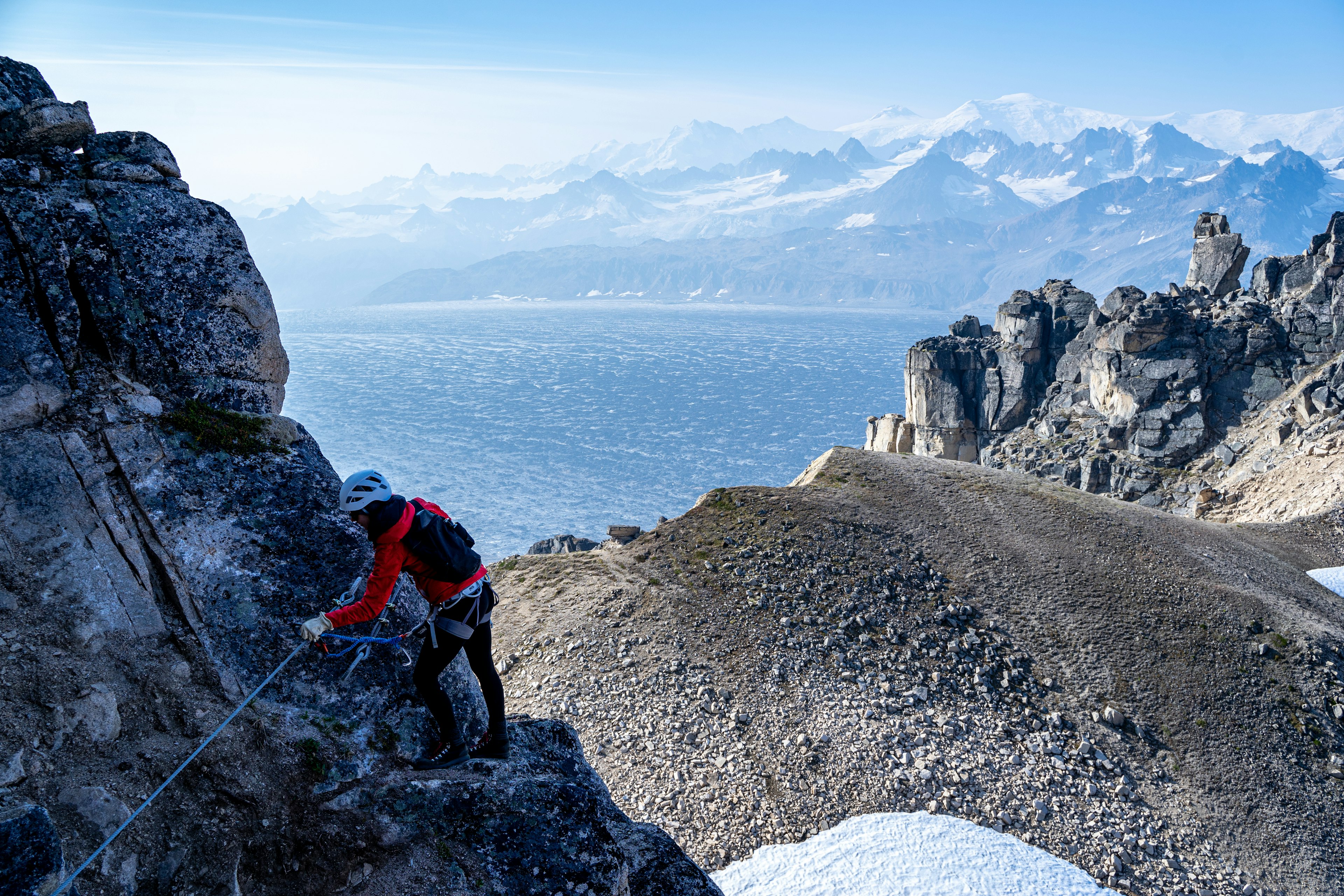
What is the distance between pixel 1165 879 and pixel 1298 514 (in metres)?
30.2

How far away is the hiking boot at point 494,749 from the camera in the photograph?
34.0 feet

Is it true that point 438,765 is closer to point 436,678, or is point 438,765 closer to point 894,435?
point 436,678

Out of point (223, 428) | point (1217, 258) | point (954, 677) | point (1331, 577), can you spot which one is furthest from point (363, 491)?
point (1217, 258)

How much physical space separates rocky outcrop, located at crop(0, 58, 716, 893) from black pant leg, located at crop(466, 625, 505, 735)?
1.74 ft

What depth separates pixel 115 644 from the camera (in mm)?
9328

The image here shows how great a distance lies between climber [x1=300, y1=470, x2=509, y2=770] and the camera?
9.02 metres

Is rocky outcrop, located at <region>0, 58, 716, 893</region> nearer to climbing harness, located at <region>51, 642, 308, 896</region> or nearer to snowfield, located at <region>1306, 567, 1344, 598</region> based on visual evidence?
climbing harness, located at <region>51, 642, 308, 896</region>

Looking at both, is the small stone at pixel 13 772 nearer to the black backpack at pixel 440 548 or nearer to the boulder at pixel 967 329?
the black backpack at pixel 440 548

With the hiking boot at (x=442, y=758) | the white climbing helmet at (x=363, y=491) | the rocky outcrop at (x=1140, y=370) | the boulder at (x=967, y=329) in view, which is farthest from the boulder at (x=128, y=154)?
the boulder at (x=967, y=329)

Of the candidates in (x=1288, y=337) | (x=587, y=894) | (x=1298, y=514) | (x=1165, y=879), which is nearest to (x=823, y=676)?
(x=1165, y=879)

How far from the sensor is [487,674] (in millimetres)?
10156

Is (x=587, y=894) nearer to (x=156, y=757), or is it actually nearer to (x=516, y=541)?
(x=156, y=757)

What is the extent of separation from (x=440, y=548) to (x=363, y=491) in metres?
1.08

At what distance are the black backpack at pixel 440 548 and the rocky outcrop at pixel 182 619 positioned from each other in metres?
1.70
